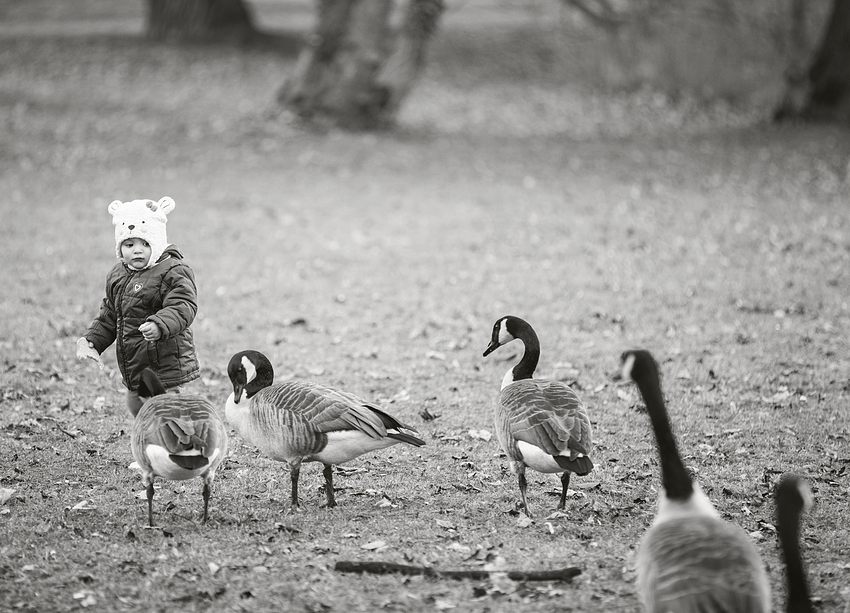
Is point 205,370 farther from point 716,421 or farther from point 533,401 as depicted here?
point 716,421

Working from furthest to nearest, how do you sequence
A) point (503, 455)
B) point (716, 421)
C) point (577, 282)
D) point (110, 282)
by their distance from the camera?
1. point (577, 282)
2. point (716, 421)
3. point (503, 455)
4. point (110, 282)

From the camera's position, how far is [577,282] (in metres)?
12.0

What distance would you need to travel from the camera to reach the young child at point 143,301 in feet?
21.6

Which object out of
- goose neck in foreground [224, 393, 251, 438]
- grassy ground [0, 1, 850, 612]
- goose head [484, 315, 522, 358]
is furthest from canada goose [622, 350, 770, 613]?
A: goose neck in foreground [224, 393, 251, 438]

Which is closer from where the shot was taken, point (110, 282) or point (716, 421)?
point (110, 282)

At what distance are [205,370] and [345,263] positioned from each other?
178 inches

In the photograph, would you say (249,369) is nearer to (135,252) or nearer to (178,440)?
(178,440)

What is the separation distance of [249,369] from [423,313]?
16.0 feet

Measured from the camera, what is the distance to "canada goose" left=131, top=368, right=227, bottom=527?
5457mm

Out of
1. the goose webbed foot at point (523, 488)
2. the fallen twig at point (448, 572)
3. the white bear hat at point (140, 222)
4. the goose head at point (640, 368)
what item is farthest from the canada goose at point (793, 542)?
the white bear hat at point (140, 222)

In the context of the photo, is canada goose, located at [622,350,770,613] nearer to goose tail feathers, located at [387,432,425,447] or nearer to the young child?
goose tail feathers, located at [387,432,425,447]

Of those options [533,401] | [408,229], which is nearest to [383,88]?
[408,229]

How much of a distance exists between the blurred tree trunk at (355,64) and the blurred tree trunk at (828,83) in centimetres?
902

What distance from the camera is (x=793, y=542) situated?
4.10 meters
